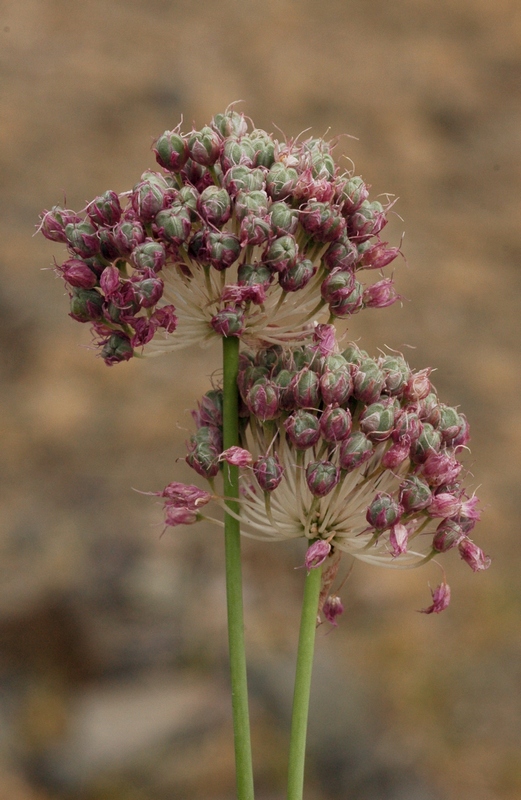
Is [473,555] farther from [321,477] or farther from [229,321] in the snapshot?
[229,321]

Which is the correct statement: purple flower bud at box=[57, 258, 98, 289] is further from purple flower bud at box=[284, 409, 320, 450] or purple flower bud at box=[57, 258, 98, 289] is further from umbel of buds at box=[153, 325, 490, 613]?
purple flower bud at box=[284, 409, 320, 450]

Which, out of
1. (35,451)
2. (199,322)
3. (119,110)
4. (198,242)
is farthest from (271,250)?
(119,110)

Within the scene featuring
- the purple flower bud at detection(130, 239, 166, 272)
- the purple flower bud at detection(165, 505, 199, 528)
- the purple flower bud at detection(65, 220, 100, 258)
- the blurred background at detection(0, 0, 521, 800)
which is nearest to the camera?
the purple flower bud at detection(130, 239, 166, 272)

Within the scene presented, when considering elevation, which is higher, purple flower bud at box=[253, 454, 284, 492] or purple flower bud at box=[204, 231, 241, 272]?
purple flower bud at box=[204, 231, 241, 272]

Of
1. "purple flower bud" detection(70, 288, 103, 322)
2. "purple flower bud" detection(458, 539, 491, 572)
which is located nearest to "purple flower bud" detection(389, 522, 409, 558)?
"purple flower bud" detection(458, 539, 491, 572)

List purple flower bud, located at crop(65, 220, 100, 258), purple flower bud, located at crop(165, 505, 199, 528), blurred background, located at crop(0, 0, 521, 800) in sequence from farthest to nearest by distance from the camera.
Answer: blurred background, located at crop(0, 0, 521, 800), purple flower bud, located at crop(165, 505, 199, 528), purple flower bud, located at crop(65, 220, 100, 258)
